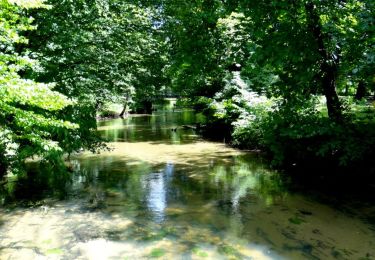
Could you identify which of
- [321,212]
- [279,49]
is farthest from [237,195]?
[279,49]

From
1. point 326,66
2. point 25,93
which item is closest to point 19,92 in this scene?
point 25,93

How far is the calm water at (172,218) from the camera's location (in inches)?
235

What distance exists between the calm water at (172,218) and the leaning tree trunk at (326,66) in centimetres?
231

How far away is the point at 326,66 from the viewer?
8.55 meters

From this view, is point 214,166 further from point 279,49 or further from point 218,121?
point 218,121

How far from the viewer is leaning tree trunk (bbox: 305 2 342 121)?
8086 millimetres

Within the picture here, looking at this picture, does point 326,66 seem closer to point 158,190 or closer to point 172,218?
point 172,218

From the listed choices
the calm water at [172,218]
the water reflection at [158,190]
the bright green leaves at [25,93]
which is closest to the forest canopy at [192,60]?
the bright green leaves at [25,93]

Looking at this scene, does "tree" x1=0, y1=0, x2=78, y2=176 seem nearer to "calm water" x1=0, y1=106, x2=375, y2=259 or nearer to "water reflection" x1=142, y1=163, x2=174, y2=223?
"calm water" x1=0, y1=106, x2=375, y2=259

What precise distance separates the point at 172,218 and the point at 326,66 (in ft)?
16.7

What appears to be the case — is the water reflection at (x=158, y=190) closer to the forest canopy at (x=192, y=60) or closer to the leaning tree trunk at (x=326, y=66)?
the forest canopy at (x=192, y=60)

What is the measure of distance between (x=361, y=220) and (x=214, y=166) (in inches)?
246

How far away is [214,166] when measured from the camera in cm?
1281

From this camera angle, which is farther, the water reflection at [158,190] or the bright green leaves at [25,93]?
the water reflection at [158,190]
